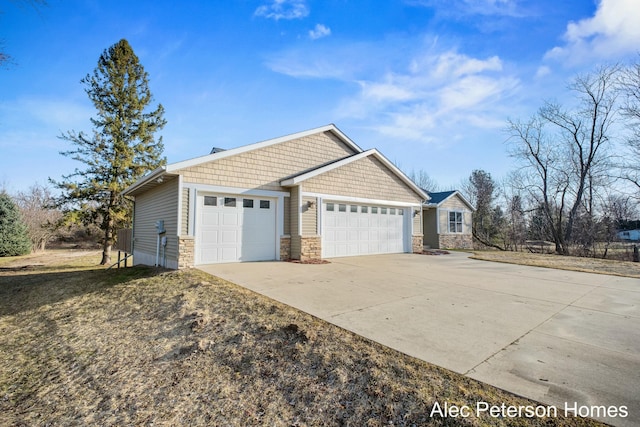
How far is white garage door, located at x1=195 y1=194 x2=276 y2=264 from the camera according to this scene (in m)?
9.41

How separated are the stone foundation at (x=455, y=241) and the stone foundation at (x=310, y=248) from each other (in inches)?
439

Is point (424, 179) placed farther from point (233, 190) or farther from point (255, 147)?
point (233, 190)

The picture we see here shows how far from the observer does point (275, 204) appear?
435 inches

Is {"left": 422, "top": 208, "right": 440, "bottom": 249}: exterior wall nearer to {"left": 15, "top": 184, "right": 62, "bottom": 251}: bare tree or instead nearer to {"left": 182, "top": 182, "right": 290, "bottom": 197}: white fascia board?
{"left": 182, "top": 182, "right": 290, "bottom": 197}: white fascia board

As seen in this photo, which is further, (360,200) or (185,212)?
(360,200)

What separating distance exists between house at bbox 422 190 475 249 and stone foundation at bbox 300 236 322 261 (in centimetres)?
1030

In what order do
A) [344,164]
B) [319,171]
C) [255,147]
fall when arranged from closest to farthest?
1. [255,147]
2. [319,171]
3. [344,164]

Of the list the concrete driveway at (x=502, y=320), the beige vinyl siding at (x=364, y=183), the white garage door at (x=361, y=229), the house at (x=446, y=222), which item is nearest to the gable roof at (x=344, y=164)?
the beige vinyl siding at (x=364, y=183)

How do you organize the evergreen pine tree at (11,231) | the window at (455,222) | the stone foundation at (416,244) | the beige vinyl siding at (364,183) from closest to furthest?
the beige vinyl siding at (364,183), the stone foundation at (416,244), the window at (455,222), the evergreen pine tree at (11,231)

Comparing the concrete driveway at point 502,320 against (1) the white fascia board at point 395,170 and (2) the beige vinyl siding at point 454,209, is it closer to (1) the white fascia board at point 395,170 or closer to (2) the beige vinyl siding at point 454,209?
(1) the white fascia board at point 395,170

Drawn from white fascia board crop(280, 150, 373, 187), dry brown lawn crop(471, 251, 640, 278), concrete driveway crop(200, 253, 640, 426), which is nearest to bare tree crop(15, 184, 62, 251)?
white fascia board crop(280, 150, 373, 187)

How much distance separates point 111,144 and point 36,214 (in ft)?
63.9

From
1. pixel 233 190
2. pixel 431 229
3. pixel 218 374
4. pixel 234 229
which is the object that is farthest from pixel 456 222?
pixel 218 374

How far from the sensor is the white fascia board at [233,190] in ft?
29.8
